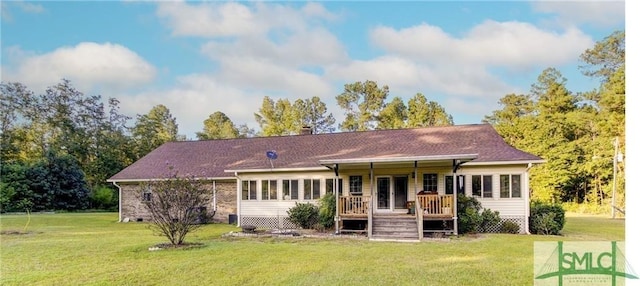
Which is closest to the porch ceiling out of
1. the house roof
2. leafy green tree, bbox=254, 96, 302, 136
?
the house roof

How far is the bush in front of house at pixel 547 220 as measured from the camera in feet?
44.7

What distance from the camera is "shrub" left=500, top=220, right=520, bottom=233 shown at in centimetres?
1394

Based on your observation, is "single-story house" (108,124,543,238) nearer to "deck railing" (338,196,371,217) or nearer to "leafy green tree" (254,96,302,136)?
"deck railing" (338,196,371,217)

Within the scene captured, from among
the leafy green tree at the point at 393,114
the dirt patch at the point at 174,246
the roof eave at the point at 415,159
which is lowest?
the dirt patch at the point at 174,246

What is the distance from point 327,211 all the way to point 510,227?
6.40 m

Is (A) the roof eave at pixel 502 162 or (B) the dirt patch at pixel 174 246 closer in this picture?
(B) the dirt patch at pixel 174 246

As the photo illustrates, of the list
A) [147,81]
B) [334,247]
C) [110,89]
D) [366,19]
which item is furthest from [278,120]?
[366,19]

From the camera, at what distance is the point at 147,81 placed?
71.4 feet

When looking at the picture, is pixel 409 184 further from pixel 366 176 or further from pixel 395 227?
pixel 395 227

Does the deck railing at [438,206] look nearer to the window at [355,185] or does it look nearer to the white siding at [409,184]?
the white siding at [409,184]

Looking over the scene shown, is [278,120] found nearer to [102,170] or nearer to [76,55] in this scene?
[102,170]

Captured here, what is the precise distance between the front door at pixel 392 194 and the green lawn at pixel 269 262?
3594mm

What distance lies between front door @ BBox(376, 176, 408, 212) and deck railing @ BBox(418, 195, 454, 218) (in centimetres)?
203

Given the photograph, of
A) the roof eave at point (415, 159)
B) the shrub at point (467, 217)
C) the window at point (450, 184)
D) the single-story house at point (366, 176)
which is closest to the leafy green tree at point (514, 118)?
the single-story house at point (366, 176)
